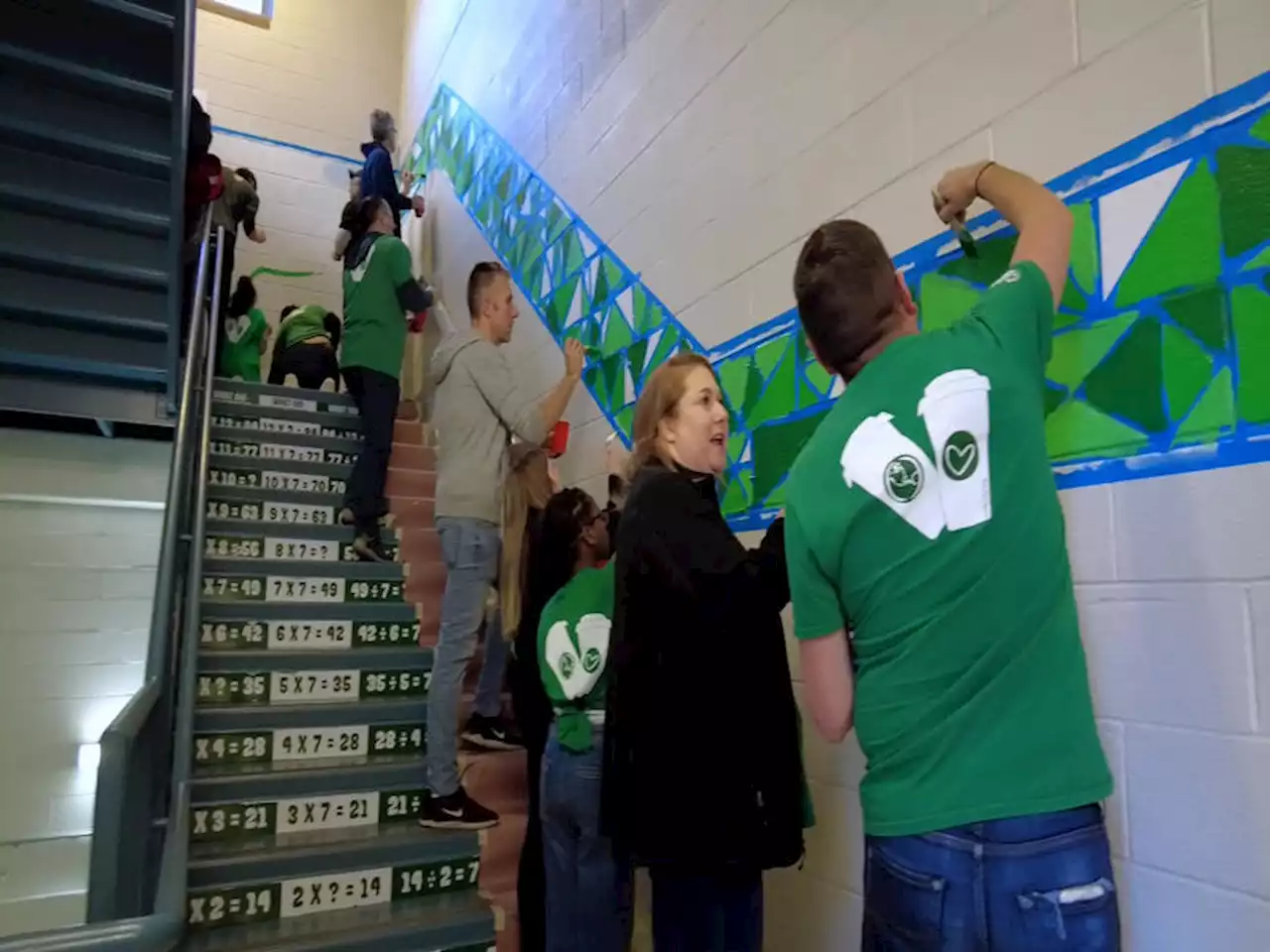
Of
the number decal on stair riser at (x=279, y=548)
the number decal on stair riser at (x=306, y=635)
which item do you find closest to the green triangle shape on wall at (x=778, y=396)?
the number decal on stair riser at (x=306, y=635)

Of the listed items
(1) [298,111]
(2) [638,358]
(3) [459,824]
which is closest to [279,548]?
(3) [459,824]

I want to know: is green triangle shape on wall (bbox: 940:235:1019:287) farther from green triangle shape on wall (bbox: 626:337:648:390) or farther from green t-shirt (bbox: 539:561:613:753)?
green triangle shape on wall (bbox: 626:337:648:390)

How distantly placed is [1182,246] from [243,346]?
15.3 feet

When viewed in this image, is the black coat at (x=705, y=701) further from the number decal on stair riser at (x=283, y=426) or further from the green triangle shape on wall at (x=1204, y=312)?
the number decal on stair riser at (x=283, y=426)

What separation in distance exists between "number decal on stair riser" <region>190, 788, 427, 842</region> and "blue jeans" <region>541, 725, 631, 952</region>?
0.99 meters

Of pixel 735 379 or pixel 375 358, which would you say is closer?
pixel 735 379

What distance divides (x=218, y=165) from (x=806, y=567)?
3233 mm

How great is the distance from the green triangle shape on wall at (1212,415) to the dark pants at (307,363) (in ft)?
13.9

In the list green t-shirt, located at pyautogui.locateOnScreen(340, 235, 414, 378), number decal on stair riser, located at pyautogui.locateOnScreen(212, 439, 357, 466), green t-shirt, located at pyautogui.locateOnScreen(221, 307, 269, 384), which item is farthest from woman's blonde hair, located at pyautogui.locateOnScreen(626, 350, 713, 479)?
green t-shirt, located at pyautogui.locateOnScreen(221, 307, 269, 384)

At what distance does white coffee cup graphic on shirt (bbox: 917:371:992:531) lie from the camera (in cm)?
87

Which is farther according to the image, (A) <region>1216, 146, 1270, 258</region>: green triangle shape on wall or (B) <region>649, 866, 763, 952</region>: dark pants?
(B) <region>649, 866, 763, 952</region>: dark pants

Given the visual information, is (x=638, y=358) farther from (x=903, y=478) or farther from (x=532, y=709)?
(x=903, y=478)

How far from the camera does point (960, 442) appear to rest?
879mm

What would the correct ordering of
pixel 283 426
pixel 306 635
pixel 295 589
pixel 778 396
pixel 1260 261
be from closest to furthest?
pixel 1260 261 < pixel 778 396 < pixel 306 635 < pixel 295 589 < pixel 283 426
